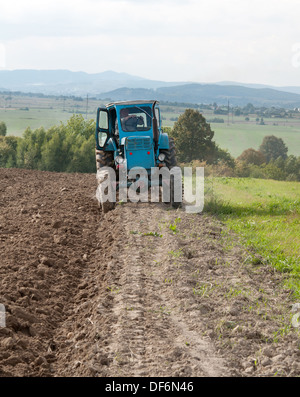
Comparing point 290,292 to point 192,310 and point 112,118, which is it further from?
point 112,118

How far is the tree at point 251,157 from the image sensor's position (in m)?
68.2

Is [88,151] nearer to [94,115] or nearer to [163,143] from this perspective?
[163,143]

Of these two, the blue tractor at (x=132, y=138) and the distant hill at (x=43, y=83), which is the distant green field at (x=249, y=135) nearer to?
the distant hill at (x=43, y=83)

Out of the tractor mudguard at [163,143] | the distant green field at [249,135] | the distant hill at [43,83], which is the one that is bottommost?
the distant green field at [249,135]

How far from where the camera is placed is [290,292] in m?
7.62

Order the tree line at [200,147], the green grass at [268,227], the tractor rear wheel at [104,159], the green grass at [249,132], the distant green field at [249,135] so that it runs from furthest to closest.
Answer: the green grass at [249,132] < the distant green field at [249,135] < the tree line at [200,147] < the tractor rear wheel at [104,159] < the green grass at [268,227]

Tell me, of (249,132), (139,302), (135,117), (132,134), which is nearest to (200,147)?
(249,132)

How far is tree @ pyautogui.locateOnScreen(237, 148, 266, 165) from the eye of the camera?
224ft

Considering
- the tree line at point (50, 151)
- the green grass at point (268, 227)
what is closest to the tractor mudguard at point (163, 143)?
the green grass at point (268, 227)

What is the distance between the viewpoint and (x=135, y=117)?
559 inches

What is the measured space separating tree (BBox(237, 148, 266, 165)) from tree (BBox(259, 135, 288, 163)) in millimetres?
9897

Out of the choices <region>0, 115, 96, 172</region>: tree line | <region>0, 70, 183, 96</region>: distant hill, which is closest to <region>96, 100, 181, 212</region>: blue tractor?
<region>0, 115, 96, 172</region>: tree line

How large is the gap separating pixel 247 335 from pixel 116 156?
29.0 ft
